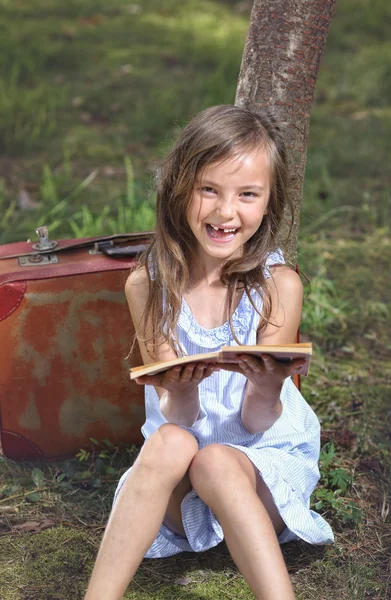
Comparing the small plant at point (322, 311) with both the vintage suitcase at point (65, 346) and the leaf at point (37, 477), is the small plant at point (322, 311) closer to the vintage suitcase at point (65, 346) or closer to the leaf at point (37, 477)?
the vintage suitcase at point (65, 346)

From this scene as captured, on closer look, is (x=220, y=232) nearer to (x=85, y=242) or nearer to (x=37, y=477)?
(x=85, y=242)

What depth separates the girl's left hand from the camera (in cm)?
191

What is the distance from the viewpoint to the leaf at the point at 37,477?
8.93 feet

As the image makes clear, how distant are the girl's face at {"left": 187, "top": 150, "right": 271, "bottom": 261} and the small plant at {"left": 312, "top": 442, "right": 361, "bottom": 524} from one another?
2.77 ft

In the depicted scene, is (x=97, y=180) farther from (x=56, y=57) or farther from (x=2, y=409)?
(x=2, y=409)

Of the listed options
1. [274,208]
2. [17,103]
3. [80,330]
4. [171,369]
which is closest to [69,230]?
[17,103]

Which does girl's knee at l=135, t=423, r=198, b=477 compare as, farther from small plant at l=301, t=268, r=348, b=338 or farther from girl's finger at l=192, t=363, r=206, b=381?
small plant at l=301, t=268, r=348, b=338

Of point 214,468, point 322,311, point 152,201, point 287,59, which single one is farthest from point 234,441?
point 152,201

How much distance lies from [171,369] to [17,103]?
3566 millimetres

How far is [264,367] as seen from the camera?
1.97 meters

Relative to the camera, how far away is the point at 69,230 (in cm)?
421

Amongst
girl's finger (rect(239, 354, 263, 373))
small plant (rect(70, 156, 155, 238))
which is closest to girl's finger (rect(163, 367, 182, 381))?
girl's finger (rect(239, 354, 263, 373))

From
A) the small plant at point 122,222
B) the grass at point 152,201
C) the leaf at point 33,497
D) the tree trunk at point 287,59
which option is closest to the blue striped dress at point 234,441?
the grass at point 152,201

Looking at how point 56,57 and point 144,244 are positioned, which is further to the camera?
point 56,57
